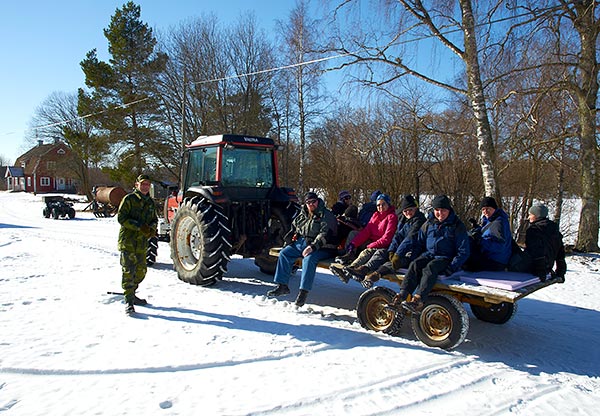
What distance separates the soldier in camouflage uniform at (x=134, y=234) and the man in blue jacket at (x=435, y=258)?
3129 millimetres

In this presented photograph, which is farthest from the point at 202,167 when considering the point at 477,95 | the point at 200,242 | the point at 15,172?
the point at 15,172

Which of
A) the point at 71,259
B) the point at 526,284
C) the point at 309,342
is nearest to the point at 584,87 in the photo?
the point at 526,284

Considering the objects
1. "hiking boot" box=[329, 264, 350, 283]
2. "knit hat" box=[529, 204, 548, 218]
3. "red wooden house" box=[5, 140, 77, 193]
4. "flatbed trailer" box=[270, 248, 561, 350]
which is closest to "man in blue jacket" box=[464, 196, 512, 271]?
"flatbed trailer" box=[270, 248, 561, 350]

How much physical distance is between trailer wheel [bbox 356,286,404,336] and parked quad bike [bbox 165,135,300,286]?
2471 millimetres

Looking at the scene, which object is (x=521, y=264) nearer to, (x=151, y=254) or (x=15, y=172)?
(x=151, y=254)

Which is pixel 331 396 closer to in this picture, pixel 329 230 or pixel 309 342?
pixel 309 342

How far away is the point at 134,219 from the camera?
528 cm

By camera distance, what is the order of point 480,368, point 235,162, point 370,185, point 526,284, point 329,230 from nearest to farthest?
point 480,368 < point 526,284 < point 329,230 < point 235,162 < point 370,185

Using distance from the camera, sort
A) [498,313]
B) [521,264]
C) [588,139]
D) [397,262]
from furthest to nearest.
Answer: [588,139], [498,313], [397,262], [521,264]

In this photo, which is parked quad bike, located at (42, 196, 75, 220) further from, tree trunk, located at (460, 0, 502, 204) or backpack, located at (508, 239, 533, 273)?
backpack, located at (508, 239, 533, 273)

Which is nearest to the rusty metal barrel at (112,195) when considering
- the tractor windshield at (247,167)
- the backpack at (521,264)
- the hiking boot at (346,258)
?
the tractor windshield at (247,167)

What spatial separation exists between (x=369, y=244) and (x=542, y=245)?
196 cm

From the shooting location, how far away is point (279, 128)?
73.7 ft

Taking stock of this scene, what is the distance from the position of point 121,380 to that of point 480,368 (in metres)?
3.14
